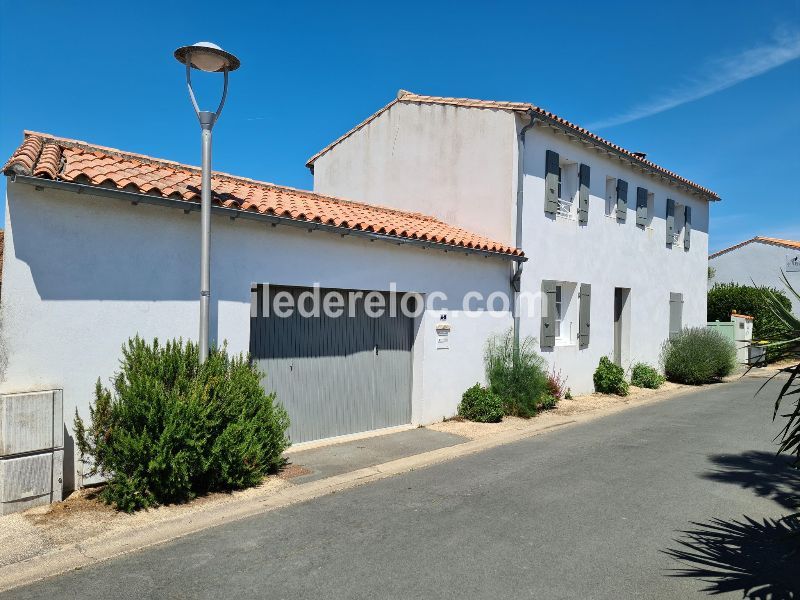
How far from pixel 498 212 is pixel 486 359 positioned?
2982 mm

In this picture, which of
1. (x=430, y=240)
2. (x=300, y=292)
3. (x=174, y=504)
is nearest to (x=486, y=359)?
(x=430, y=240)

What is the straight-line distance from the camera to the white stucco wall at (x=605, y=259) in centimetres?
1205

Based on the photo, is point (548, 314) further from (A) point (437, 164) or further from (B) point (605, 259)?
(A) point (437, 164)

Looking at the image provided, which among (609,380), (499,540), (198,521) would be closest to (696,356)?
(609,380)

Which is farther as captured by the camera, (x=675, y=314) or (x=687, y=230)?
(x=687, y=230)

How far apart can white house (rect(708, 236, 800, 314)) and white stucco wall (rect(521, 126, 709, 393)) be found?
11.7 meters

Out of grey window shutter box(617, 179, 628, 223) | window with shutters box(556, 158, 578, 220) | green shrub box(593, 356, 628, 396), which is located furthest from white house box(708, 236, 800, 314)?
window with shutters box(556, 158, 578, 220)

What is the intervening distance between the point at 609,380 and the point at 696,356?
448 cm

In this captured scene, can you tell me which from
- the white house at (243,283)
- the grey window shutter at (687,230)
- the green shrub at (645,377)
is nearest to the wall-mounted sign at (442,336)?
the white house at (243,283)

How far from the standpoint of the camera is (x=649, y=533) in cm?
505

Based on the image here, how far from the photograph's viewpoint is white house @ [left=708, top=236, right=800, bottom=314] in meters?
27.6

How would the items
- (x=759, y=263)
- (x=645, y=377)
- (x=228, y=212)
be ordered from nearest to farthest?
(x=228, y=212) → (x=645, y=377) → (x=759, y=263)

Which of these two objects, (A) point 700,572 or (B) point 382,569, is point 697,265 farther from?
(B) point 382,569

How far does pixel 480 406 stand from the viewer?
9.98 metres
